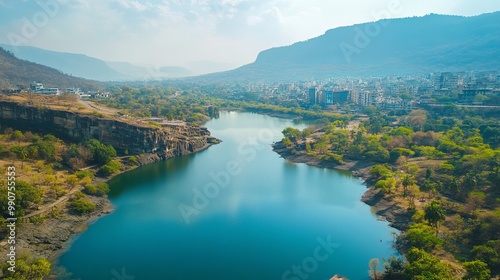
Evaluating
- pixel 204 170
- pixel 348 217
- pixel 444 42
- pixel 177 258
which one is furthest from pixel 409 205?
pixel 444 42

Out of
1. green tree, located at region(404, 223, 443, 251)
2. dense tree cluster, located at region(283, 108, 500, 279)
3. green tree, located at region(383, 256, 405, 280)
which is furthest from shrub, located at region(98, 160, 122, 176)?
green tree, located at region(404, 223, 443, 251)

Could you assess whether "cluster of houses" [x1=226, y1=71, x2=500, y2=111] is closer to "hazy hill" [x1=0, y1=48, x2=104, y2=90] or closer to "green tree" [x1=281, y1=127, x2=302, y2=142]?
"green tree" [x1=281, y1=127, x2=302, y2=142]

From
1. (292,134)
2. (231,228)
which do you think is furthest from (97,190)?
(292,134)

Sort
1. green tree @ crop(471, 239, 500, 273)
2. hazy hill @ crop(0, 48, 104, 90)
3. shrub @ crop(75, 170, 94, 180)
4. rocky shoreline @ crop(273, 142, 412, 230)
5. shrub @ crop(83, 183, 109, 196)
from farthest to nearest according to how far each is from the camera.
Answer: hazy hill @ crop(0, 48, 104, 90)
shrub @ crop(75, 170, 94, 180)
shrub @ crop(83, 183, 109, 196)
rocky shoreline @ crop(273, 142, 412, 230)
green tree @ crop(471, 239, 500, 273)

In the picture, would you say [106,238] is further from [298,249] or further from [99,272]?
[298,249]

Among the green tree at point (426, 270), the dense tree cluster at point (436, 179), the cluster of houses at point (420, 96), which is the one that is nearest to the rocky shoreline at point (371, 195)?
the dense tree cluster at point (436, 179)

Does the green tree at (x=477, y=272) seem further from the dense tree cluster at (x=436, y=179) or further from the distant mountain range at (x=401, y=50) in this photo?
the distant mountain range at (x=401, y=50)

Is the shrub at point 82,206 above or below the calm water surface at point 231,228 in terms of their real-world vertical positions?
above
